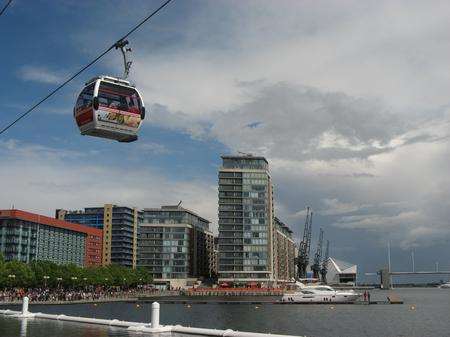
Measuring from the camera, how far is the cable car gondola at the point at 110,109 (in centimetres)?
3591

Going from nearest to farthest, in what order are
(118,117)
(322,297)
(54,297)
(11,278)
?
(118,117)
(54,297)
(11,278)
(322,297)

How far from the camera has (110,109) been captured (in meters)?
36.2

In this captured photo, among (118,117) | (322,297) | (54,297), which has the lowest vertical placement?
(322,297)

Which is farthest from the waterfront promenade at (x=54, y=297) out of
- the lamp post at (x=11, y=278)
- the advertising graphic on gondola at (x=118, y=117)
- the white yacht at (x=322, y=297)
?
the advertising graphic on gondola at (x=118, y=117)

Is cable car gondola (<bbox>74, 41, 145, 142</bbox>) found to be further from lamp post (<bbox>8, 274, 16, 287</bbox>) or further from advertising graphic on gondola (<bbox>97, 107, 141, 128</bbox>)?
lamp post (<bbox>8, 274, 16, 287</bbox>)

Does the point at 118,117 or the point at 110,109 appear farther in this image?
Answer: the point at 118,117

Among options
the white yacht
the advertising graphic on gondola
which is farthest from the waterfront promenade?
the advertising graphic on gondola

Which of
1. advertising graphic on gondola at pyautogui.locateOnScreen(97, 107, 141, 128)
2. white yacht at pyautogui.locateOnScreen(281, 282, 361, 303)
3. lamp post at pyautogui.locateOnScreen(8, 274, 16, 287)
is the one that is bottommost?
white yacht at pyautogui.locateOnScreen(281, 282, 361, 303)

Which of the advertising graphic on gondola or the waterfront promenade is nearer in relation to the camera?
the advertising graphic on gondola

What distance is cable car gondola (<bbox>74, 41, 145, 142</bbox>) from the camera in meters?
35.9

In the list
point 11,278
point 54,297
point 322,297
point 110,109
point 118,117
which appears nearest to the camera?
point 110,109

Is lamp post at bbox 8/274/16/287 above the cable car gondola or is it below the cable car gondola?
below

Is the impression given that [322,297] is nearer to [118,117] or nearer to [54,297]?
[54,297]

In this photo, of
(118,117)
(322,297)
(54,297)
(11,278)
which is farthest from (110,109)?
(322,297)
